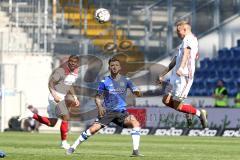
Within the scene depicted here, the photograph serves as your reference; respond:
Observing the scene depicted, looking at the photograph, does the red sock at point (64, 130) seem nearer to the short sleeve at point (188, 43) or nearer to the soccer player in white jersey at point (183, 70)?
the soccer player in white jersey at point (183, 70)

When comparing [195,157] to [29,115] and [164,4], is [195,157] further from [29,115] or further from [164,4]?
[164,4]

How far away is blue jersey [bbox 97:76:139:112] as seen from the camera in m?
16.0

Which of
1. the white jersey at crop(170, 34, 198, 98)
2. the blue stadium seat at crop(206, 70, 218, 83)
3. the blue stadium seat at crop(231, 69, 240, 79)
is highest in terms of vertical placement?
the white jersey at crop(170, 34, 198, 98)

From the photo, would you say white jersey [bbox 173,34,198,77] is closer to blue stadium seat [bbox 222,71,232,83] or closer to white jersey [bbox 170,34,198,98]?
white jersey [bbox 170,34,198,98]

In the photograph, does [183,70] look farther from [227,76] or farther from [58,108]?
[227,76]

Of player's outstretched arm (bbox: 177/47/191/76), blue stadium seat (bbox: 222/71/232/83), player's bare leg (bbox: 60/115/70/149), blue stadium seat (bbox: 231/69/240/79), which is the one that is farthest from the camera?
blue stadium seat (bbox: 231/69/240/79)

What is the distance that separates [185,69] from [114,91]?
133cm

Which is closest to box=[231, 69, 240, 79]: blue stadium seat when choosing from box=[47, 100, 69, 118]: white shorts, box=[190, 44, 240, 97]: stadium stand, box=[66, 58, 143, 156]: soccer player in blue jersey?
box=[190, 44, 240, 97]: stadium stand

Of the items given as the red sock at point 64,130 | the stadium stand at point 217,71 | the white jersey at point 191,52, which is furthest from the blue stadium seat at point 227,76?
the white jersey at point 191,52

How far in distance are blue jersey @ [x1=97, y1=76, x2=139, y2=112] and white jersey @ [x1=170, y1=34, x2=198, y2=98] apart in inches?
29.7

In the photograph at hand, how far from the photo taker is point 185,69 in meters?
16.0

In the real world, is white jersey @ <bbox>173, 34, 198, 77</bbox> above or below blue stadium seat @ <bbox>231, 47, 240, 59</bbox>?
above

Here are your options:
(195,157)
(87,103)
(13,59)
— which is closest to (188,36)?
(195,157)

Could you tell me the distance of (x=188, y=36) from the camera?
52.1 ft
